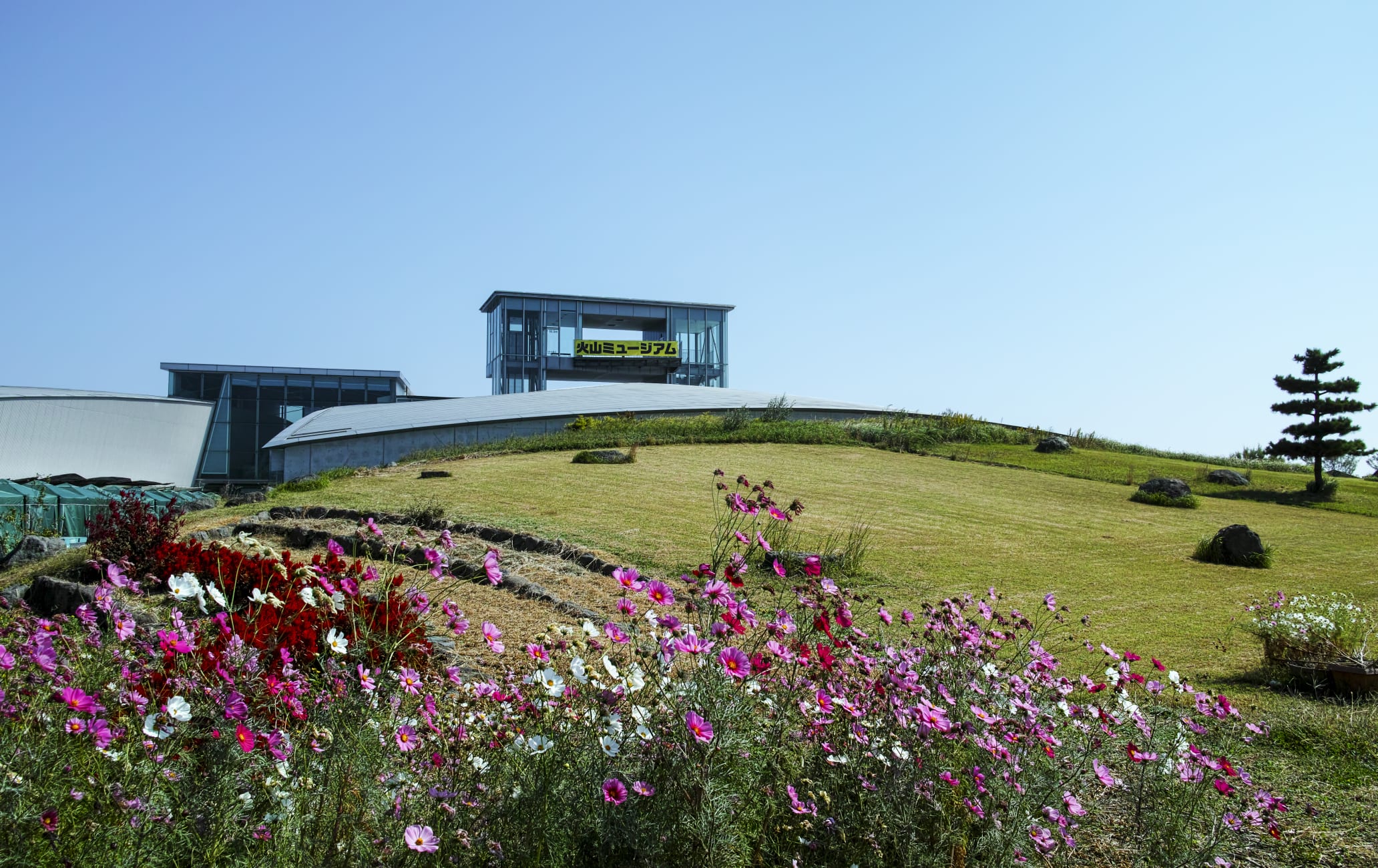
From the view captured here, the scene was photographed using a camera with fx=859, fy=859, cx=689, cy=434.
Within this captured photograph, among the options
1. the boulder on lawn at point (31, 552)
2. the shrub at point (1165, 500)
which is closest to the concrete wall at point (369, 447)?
the boulder on lawn at point (31, 552)

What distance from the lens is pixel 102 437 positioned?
2073 cm

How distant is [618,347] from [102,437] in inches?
668

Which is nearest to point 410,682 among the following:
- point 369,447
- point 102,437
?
point 369,447

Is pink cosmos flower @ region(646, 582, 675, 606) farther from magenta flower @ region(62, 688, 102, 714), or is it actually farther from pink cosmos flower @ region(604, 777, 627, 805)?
magenta flower @ region(62, 688, 102, 714)

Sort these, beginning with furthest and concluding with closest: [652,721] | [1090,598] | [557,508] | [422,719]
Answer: [557,508], [1090,598], [422,719], [652,721]

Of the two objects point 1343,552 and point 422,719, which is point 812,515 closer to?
point 1343,552

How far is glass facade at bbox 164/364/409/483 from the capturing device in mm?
25891

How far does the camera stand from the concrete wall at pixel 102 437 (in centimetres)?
1870

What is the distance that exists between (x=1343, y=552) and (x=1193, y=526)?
1765 millimetres

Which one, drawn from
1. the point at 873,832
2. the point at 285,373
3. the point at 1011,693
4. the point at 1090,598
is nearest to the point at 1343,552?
the point at 1090,598

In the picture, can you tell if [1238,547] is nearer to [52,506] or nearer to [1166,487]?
[1166,487]

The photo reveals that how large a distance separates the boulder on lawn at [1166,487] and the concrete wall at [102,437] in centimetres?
2234

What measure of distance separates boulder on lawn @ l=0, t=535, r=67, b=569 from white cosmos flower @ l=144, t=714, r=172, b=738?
26.1 ft

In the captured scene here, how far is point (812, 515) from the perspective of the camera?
10352mm
